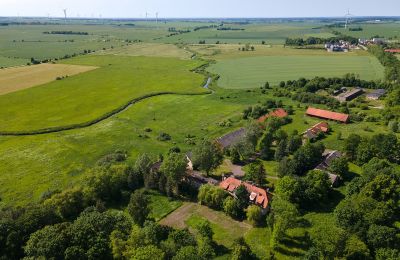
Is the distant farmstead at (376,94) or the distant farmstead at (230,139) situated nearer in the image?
the distant farmstead at (230,139)

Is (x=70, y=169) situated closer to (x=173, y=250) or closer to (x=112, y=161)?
(x=112, y=161)

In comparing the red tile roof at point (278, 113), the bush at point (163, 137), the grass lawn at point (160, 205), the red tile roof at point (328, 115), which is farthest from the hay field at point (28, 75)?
the red tile roof at point (328, 115)

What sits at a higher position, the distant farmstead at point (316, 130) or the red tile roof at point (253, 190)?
the distant farmstead at point (316, 130)

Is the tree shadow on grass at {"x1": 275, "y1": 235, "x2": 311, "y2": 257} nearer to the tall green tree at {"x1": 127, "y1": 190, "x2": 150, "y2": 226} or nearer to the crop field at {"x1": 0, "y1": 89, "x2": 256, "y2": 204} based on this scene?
the tall green tree at {"x1": 127, "y1": 190, "x2": 150, "y2": 226}

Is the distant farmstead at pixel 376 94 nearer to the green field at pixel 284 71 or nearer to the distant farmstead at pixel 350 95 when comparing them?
the distant farmstead at pixel 350 95

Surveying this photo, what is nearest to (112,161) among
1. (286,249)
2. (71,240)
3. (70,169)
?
(70,169)

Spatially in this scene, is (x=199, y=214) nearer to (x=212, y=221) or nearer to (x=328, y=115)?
(x=212, y=221)

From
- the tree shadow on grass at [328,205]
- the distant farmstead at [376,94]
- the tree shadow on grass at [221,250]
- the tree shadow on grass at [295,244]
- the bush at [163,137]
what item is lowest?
the tree shadow on grass at [221,250]
